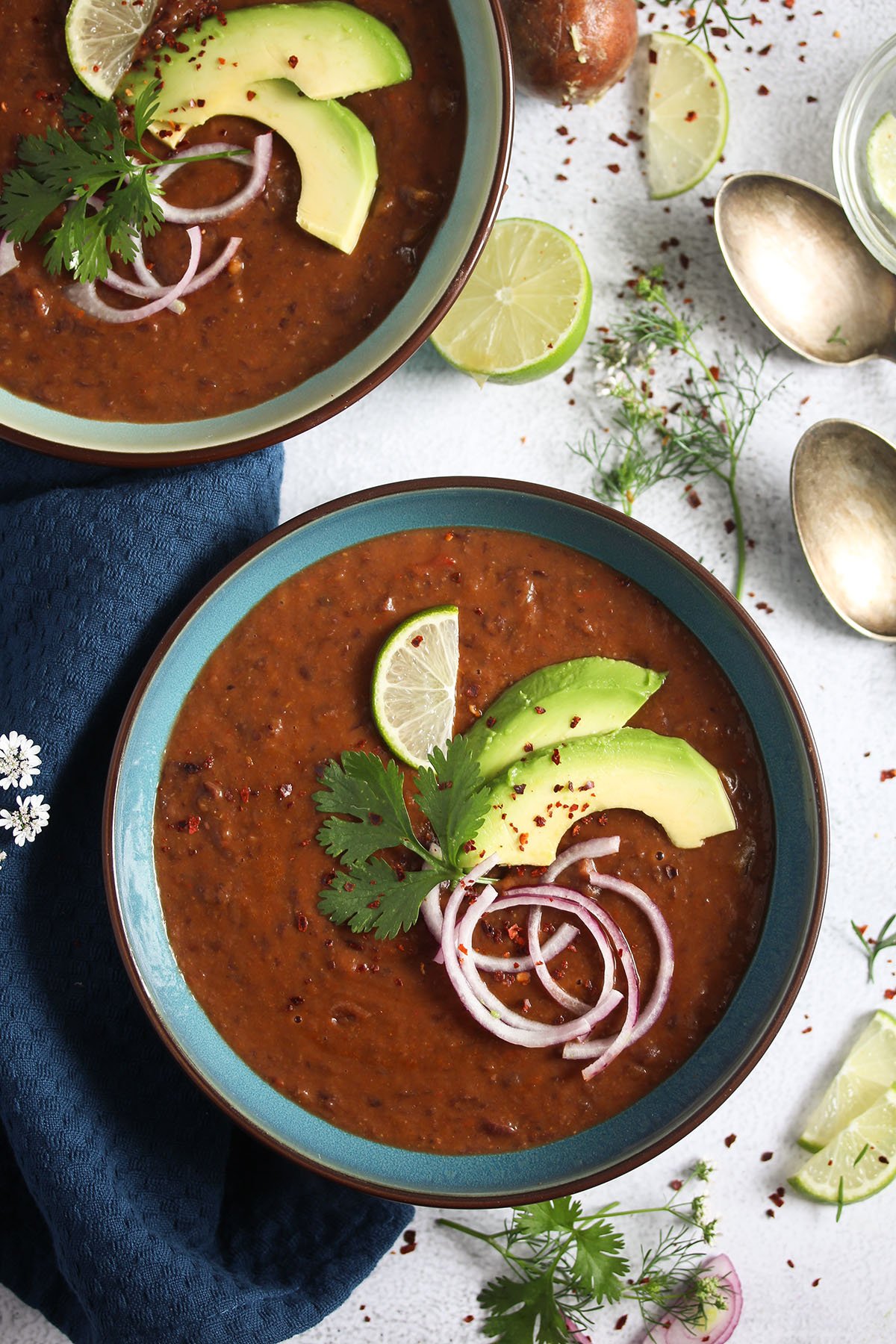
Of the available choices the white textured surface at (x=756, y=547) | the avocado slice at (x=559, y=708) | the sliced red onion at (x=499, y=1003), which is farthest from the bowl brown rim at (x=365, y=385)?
the sliced red onion at (x=499, y=1003)

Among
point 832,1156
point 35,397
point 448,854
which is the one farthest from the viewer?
point 832,1156

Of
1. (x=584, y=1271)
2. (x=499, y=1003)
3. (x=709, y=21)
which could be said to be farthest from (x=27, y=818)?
(x=709, y=21)

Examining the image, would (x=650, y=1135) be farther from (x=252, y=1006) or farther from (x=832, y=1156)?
(x=252, y=1006)

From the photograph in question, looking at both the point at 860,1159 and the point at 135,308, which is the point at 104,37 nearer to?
the point at 135,308

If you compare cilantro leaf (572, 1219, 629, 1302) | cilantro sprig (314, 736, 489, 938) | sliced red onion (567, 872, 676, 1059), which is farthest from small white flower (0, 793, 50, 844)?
cilantro leaf (572, 1219, 629, 1302)

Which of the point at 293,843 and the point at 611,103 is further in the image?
the point at 611,103

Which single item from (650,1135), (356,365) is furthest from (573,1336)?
(356,365)
